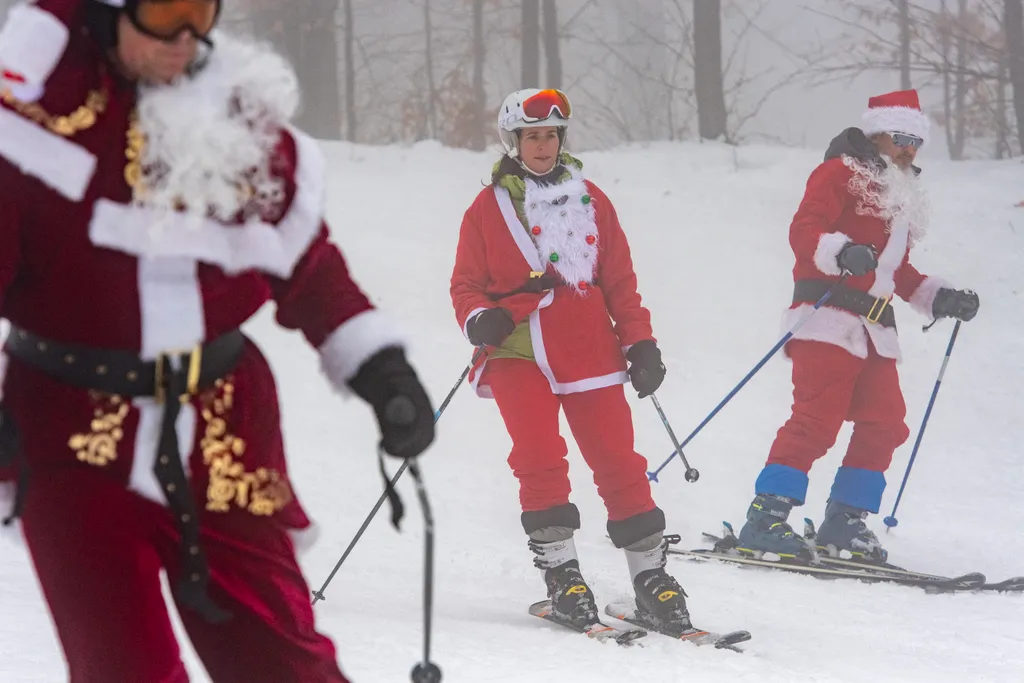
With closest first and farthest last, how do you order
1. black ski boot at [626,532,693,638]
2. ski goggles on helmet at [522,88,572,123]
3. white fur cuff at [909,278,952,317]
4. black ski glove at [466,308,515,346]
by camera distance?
black ski boot at [626,532,693,638] < black ski glove at [466,308,515,346] < ski goggles on helmet at [522,88,572,123] < white fur cuff at [909,278,952,317]

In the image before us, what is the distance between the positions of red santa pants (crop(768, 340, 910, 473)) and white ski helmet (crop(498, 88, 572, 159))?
168 centimetres

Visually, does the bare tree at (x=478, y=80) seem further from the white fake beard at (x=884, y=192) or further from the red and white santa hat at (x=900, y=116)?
the white fake beard at (x=884, y=192)

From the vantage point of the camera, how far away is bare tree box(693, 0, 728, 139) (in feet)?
48.6

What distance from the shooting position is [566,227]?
412 cm

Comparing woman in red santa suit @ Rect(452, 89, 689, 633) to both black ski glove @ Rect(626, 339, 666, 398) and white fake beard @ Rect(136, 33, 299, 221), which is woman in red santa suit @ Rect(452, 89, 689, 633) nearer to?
black ski glove @ Rect(626, 339, 666, 398)

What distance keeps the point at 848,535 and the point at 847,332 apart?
91cm

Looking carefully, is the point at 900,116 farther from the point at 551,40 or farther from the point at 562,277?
the point at 551,40

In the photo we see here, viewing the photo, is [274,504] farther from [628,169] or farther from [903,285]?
[628,169]

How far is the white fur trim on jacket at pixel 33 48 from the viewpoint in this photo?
173 centimetres

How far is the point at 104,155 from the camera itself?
1788mm

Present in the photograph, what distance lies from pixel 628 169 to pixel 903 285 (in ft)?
24.0

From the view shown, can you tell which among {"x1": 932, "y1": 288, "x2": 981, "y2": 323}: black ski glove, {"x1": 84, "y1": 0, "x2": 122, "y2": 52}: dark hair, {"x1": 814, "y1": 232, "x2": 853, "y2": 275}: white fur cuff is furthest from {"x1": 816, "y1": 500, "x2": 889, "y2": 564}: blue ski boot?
{"x1": 84, "y1": 0, "x2": 122, "y2": 52}: dark hair

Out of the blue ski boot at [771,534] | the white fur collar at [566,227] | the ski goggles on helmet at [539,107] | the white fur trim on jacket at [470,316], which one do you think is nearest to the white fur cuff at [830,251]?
the blue ski boot at [771,534]

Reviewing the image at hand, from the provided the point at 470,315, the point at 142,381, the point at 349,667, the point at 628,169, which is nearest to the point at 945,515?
the point at 470,315
